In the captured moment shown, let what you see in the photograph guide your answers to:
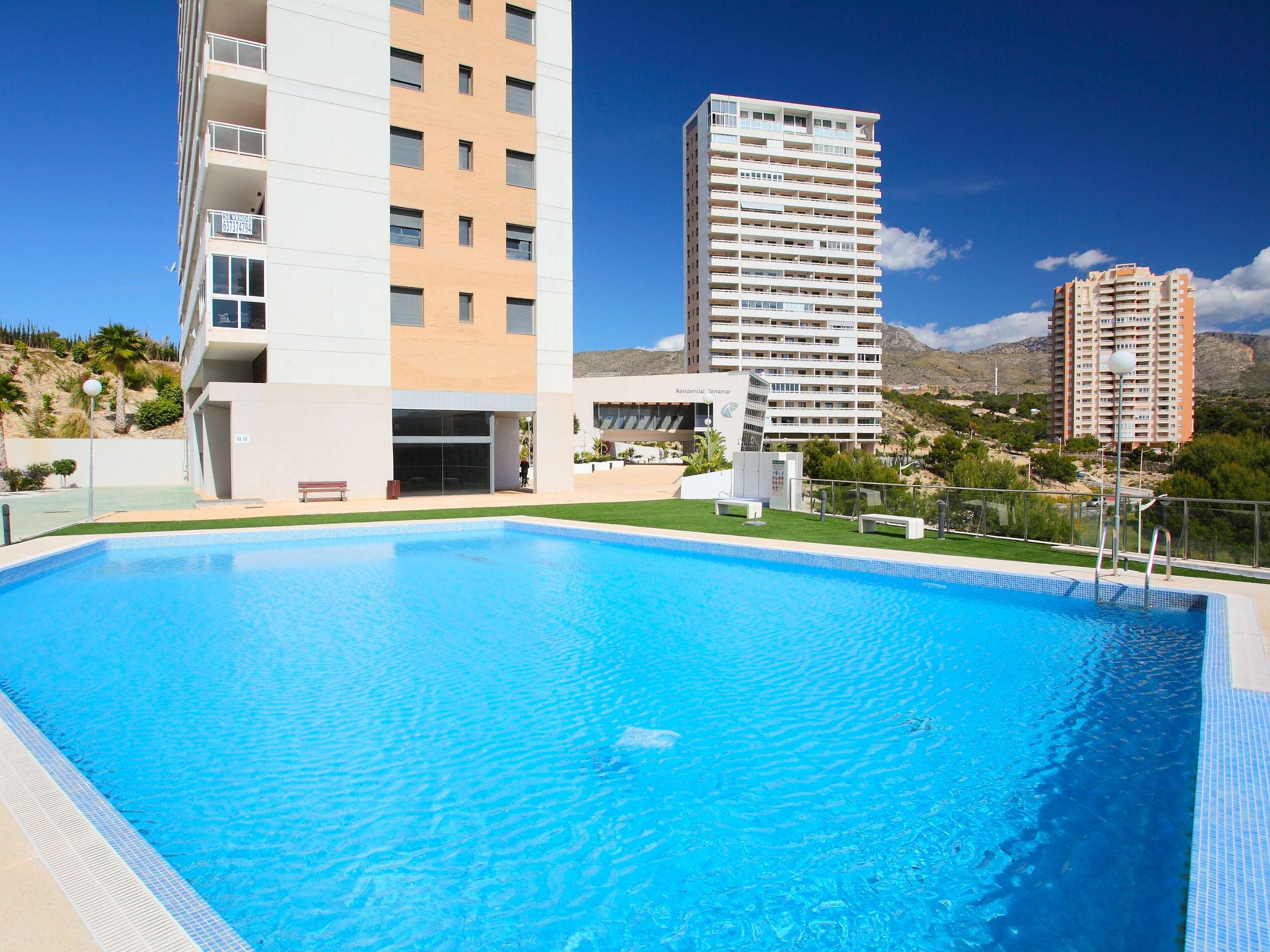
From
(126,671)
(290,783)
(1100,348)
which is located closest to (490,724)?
(290,783)

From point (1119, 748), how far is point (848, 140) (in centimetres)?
10657

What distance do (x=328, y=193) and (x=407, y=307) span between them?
12.8ft

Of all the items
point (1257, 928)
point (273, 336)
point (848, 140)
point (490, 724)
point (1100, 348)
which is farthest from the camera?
point (1100, 348)

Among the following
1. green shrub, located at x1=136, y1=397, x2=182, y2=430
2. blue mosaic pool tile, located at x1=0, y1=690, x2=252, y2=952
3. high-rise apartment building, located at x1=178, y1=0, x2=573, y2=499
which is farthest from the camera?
green shrub, located at x1=136, y1=397, x2=182, y2=430

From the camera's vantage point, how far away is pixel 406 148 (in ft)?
76.7

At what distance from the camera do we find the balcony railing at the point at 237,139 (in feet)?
68.5

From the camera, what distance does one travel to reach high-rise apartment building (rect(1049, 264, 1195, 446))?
121 meters

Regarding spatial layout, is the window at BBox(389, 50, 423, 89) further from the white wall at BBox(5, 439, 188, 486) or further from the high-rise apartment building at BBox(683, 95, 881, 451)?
the high-rise apartment building at BBox(683, 95, 881, 451)

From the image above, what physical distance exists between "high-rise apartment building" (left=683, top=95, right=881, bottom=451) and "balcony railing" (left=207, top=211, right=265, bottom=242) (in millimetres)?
73673

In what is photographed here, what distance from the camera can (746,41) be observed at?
4431 cm

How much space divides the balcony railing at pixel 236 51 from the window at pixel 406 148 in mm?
3928

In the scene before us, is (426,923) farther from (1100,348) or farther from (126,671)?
(1100,348)

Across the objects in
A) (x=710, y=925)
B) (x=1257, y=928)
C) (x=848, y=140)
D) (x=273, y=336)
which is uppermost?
(x=848, y=140)

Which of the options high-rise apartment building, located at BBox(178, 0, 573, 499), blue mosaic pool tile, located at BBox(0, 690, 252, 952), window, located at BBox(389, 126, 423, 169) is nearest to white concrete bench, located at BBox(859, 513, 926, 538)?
high-rise apartment building, located at BBox(178, 0, 573, 499)
